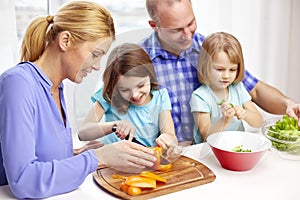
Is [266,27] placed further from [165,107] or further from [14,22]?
[165,107]

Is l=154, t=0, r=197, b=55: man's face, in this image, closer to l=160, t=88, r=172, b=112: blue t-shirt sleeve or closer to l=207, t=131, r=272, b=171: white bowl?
l=160, t=88, r=172, b=112: blue t-shirt sleeve

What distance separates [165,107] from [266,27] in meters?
1.64

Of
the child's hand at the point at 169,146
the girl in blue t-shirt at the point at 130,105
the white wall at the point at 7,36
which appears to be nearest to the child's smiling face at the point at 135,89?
the girl in blue t-shirt at the point at 130,105

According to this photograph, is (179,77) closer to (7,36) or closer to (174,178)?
(174,178)

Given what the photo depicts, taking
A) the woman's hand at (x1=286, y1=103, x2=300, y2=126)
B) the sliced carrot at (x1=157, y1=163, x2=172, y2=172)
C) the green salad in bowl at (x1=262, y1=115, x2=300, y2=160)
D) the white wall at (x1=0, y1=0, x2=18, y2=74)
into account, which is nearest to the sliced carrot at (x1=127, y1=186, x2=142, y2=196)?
the sliced carrot at (x1=157, y1=163, x2=172, y2=172)

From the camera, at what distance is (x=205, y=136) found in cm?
129

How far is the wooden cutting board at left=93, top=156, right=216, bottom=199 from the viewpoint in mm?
1083

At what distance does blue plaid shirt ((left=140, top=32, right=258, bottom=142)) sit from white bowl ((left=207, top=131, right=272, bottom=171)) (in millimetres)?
98

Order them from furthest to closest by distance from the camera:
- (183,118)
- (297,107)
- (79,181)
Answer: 1. (297,107)
2. (183,118)
3. (79,181)

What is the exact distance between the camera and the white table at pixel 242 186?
1085 mm

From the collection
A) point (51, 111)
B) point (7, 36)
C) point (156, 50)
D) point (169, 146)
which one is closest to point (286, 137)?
point (169, 146)

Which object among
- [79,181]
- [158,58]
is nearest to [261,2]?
[158,58]

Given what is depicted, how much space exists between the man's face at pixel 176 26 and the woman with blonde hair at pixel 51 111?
15 centimetres

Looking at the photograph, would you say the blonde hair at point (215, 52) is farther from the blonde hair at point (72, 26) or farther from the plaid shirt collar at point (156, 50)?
the blonde hair at point (72, 26)
